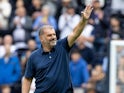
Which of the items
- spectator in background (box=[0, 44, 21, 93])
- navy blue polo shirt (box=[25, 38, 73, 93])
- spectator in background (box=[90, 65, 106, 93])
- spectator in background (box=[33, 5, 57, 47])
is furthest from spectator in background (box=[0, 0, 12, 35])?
navy blue polo shirt (box=[25, 38, 73, 93])

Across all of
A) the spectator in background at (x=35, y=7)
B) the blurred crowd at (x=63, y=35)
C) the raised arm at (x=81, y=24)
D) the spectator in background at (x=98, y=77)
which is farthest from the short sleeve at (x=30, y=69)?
the spectator in background at (x=35, y=7)

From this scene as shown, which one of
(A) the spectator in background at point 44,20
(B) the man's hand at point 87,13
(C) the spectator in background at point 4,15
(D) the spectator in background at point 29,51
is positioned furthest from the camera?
(C) the spectator in background at point 4,15

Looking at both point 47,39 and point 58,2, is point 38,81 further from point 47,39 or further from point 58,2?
point 58,2

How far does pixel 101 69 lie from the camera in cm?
1398

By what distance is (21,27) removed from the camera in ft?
49.8

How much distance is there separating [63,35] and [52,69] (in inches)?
269

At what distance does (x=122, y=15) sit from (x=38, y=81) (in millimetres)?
7819

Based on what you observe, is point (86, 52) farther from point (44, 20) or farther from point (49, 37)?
point (49, 37)

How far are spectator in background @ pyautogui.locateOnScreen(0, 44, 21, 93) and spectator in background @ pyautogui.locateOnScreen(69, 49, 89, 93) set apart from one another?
48.0 inches

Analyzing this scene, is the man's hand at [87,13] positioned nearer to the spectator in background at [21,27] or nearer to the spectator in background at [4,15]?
the spectator in background at [21,27]

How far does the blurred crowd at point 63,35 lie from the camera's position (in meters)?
14.0

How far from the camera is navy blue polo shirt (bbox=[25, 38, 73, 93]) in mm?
8133

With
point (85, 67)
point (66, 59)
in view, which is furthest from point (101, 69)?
point (66, 59)

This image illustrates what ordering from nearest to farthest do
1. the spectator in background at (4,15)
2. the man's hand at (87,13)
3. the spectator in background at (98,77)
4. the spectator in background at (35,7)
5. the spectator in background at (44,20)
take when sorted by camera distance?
the man's hand at (87,13) < the spectator in background at (98,77) < the spectator in background at (44,20) < the spectator in background at (4,15) < the spectator in background at (35,7)
